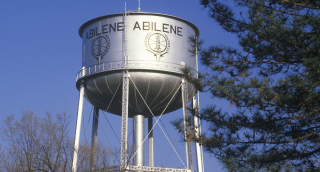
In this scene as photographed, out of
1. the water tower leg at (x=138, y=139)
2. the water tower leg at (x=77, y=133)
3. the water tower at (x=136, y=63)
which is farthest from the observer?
the water tower leg at (x=138, y=139)

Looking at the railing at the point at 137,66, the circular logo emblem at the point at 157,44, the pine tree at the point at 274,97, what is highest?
the circular logo emblem at the point at 157,44

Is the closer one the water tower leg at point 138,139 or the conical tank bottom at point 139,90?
the conical tank bottom at point 139,90

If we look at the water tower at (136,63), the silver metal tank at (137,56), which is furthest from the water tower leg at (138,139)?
the silver metal tank at (137,56)

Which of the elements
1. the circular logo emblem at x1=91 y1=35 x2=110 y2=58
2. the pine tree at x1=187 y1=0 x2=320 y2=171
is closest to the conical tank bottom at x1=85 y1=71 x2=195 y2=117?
the circular logo emblem at x1=91 y1=35 x2=110 y2=58

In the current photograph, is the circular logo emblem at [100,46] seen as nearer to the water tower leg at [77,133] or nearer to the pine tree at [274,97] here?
the water tower leg at [77,133]

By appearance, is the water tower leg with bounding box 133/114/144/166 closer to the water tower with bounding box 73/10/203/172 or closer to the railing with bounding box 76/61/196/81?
the water tower with bounding box 73/10/203/172

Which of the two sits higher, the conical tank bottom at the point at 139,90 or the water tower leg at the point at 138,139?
the conical tank bottom at the point at 139,90

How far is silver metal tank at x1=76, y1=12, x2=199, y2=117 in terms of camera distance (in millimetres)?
19234

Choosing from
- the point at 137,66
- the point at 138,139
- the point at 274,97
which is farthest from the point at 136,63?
the point at 274,97

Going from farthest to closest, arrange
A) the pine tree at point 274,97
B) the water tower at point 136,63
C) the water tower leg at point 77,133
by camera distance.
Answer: the water tower at point 136,63
the water tower leg at point 77,133
the pine tree at point 274,97

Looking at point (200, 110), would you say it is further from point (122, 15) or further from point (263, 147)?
point (122, 15)

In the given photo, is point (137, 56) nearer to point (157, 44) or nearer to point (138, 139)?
point (157, 44)

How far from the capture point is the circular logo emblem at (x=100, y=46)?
19.7 metres

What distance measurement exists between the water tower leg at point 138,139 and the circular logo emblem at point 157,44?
390 cm
